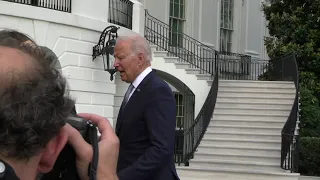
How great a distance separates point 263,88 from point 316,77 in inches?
124

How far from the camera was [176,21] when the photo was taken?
22281mm

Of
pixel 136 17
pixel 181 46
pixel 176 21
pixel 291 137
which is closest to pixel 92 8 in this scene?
pixel 136 17

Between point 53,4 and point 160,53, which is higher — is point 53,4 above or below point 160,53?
above

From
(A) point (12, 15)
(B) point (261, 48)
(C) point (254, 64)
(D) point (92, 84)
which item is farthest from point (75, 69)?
(B) point (261, 48)

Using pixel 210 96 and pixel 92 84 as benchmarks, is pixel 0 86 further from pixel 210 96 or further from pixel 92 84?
pixel 210 96

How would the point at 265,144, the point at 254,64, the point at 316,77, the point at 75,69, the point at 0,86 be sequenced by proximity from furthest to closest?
the point at 254,64
the point at 316,77
the point at 265,144
the point at 75,69
the point at 0,86

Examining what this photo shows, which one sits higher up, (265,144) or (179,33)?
(179,33)

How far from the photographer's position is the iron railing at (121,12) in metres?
16.0

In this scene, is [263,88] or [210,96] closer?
[210,96]

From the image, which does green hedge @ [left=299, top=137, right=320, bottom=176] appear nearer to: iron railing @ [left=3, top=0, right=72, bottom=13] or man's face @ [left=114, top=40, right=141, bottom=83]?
iron railing @ [left=3, top=0, right=72, bottom=13]

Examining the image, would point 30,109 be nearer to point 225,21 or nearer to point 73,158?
point 73,158

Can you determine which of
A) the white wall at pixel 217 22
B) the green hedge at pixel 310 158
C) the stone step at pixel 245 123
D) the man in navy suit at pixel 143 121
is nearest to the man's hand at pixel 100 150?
the man in navy suit at pixel 143 121

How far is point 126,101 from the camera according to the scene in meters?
3.80

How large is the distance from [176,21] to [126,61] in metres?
18.6
